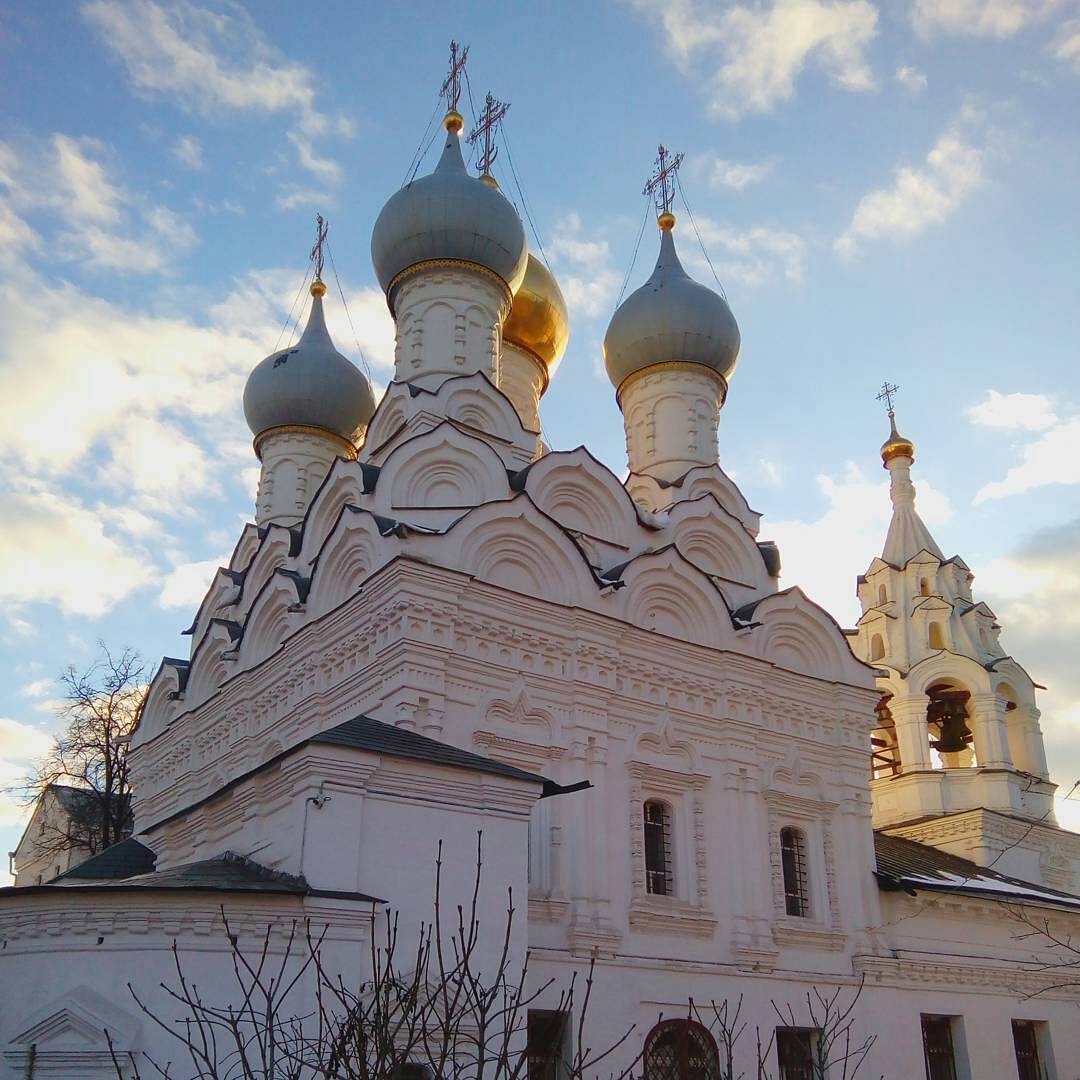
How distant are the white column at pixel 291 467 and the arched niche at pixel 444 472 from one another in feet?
12.8

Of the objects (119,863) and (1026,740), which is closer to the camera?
(119,863)

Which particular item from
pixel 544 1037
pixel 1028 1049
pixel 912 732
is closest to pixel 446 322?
pixel 544 1037

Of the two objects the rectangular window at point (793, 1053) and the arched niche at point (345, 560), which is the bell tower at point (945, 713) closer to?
the rectangular window at point (793, 1053)

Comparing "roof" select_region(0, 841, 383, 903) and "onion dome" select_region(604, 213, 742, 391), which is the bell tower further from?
"roof" select_region(0, 841, 383, 903)

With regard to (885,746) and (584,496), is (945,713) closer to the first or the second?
(885,746)

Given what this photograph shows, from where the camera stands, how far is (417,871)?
732cm

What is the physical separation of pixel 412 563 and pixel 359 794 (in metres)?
2.57

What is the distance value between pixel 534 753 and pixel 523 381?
7575 mm

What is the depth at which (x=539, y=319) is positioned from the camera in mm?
16703

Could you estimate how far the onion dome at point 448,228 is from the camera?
1362 centimetres

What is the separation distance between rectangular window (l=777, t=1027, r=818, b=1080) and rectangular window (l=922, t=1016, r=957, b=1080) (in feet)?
5.16

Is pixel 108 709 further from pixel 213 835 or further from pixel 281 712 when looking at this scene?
pixel 213 835

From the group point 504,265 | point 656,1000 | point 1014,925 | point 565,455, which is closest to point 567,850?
point 656,1000

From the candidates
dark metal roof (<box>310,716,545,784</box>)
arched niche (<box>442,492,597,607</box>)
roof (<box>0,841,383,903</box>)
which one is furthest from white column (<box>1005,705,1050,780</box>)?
roof (<box>0,841,383,903</box>)
